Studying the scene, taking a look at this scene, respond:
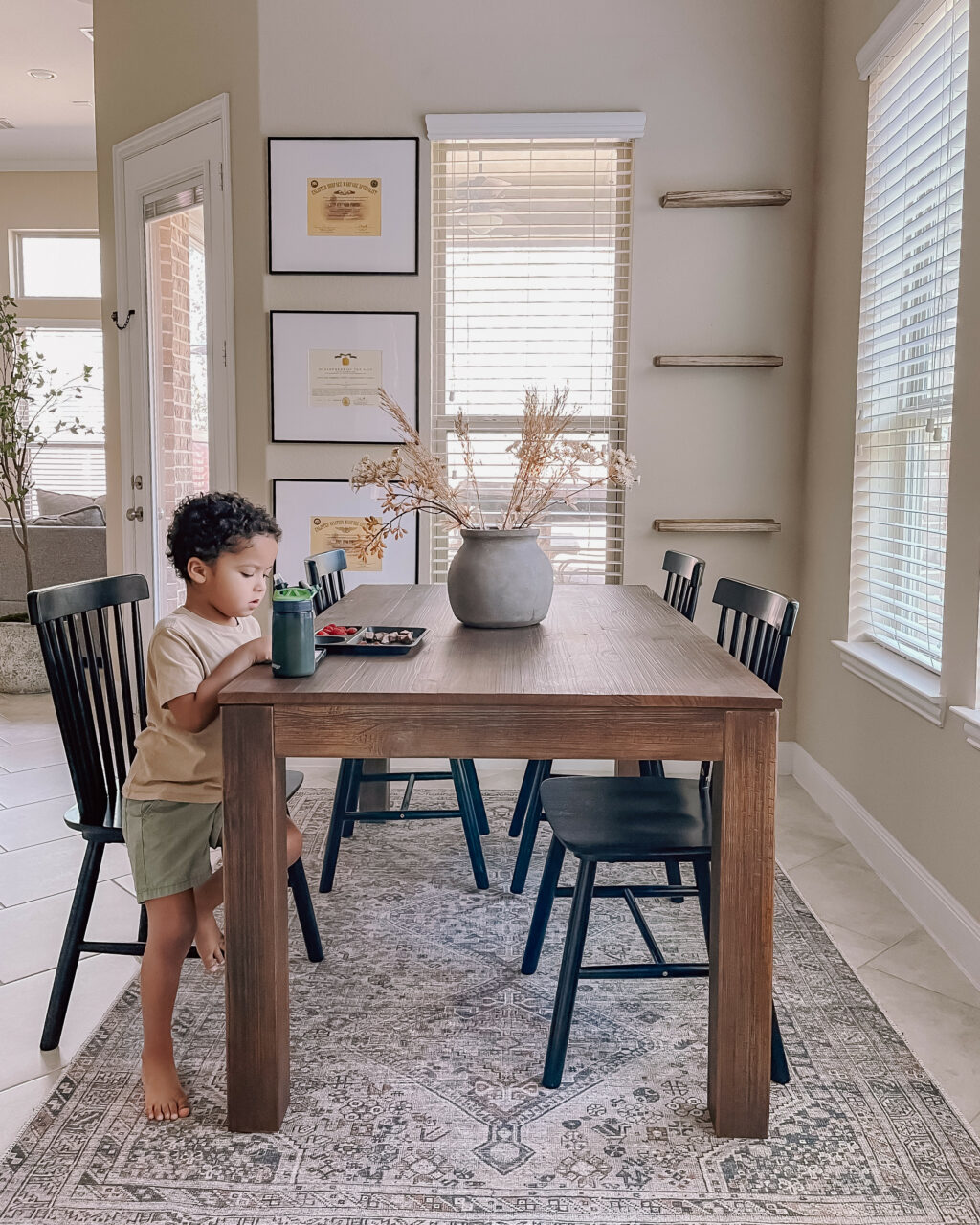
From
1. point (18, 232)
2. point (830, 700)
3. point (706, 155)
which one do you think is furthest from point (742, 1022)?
point (18, 232)

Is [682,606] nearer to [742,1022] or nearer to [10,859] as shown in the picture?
[742,1022]

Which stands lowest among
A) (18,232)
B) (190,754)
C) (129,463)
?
(190,754)

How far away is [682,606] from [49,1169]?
1.92 meters

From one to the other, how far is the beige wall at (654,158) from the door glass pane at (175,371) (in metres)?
0.32

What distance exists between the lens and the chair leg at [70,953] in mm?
1911

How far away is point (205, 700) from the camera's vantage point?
1660mm

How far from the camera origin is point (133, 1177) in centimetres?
155

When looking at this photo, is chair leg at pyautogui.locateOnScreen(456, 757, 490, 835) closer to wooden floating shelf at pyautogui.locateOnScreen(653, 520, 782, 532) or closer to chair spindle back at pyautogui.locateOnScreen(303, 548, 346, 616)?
chair spindle back at pyautogui.locateOnScreen(303, 548, 346, 616)

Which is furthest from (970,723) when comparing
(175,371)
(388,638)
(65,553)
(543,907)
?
(65,553)

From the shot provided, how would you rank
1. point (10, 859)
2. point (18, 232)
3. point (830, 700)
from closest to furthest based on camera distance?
1. point (10, 859)
2. point (830, 700)
3. point (18, 232)

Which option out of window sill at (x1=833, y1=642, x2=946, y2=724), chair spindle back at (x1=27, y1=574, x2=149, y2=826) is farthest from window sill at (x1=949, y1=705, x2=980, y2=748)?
chair spindle back at (x1=27, y1=574, x2=149, y2=826)

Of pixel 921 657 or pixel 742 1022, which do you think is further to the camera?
pixel 921 657

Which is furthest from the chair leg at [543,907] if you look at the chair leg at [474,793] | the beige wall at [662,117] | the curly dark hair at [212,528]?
the beige wall at [662,117]

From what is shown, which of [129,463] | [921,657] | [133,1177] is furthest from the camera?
[129,463]
